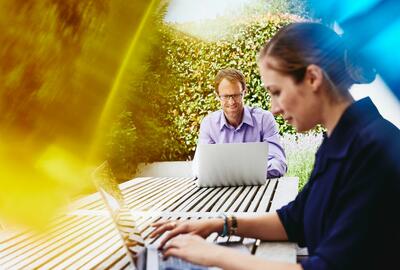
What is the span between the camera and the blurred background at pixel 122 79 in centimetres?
187

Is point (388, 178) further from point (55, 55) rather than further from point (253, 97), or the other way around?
point (253, 97)

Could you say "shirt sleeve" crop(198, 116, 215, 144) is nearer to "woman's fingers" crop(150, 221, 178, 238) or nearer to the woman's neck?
"woman's fingers" crop(150, 221, 178, 238)

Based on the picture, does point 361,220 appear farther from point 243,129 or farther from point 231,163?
point 243,129

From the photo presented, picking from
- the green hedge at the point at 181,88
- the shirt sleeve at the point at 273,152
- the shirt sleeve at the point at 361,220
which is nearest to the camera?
the shirt sleeve at the point at 361,220

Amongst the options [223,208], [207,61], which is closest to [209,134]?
[223,208]

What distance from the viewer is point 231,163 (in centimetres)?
257

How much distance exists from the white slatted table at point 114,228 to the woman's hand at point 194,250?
15 centimetres

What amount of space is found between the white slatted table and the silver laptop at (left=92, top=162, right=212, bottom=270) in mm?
76

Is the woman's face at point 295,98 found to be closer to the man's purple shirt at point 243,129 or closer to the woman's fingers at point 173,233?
the woman's fingers at point 173,233

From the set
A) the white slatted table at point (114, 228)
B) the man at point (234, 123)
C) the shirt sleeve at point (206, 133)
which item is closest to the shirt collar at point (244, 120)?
the man at point (234, 123)

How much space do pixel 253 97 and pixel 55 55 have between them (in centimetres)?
532

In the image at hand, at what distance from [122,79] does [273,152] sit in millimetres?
4029

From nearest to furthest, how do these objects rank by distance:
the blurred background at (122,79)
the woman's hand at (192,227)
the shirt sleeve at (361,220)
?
1. the shirt sleeve at (361,220)
2. the woman's hand at (192,227)
3. the blurred background at (122,79)

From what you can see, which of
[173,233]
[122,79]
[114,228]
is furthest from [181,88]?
[173,233]
